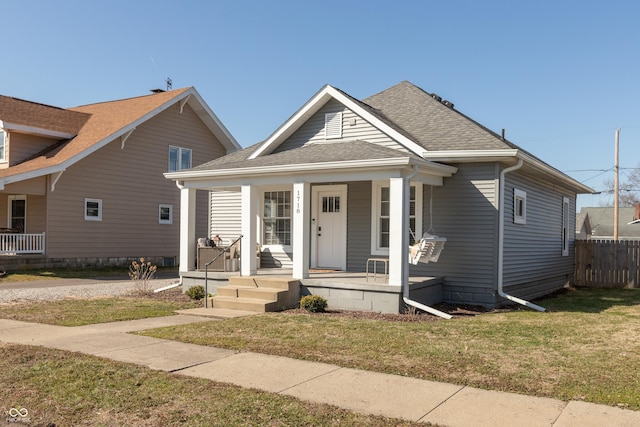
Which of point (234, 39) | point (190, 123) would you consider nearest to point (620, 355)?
point (234, 39)

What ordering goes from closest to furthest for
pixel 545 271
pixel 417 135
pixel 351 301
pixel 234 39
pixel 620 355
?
pixel 620 355, pixel 351 301, pixel 417 135, pixel 545 271, pixel 234 39

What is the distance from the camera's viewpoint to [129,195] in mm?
21719

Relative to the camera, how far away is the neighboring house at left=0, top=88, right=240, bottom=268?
62.2 ft

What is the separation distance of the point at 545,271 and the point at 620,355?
8643 mm

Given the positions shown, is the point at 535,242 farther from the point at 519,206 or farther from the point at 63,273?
the point at 63,273

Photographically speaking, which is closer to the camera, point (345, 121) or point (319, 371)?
point (319, 371)

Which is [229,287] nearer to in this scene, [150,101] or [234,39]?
[234,39]

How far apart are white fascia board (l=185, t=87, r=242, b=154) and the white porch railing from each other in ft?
27.8

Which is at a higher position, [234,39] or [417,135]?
[234,39]

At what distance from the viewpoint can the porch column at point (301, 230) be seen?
1143cm

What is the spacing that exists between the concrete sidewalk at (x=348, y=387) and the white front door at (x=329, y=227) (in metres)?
6.34

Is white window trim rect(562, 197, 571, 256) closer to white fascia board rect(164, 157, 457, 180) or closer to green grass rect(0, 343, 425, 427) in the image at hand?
white fascia board rect(164, 157, 457, 180)

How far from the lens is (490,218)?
11555 millimetres

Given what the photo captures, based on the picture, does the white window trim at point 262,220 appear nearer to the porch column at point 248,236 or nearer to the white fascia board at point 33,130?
the porch column at point 248,236
